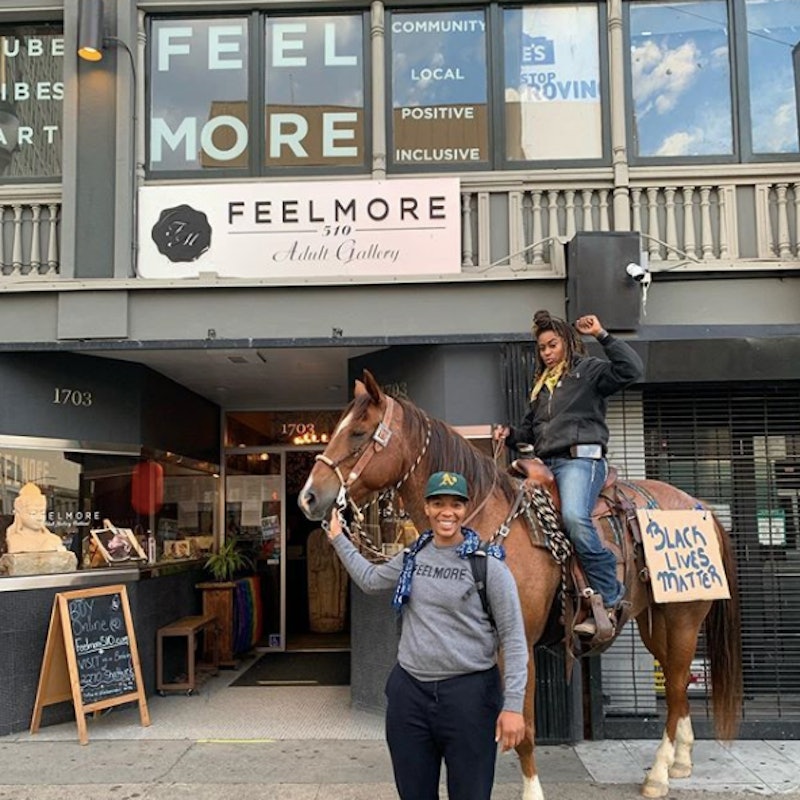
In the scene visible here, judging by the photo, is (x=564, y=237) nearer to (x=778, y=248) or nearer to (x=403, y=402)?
(x=778, y=248)

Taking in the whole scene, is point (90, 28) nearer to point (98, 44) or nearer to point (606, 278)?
point (98, 44)

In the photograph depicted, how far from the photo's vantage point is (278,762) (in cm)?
605

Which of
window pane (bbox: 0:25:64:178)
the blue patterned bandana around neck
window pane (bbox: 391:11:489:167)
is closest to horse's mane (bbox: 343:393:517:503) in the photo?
the blue patterned bandana around neck

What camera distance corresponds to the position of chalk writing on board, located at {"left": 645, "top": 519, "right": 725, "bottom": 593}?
520 centimetres

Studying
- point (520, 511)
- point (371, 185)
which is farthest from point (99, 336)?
point (520, 511)

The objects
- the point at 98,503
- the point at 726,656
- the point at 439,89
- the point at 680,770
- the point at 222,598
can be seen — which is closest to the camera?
the point at 680,770

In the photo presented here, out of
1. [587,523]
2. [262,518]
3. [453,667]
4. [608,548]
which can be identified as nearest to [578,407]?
[587,523]

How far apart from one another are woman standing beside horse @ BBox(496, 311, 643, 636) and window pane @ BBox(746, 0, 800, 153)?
11.5ft

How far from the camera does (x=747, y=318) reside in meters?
6.84

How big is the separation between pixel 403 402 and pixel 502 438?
3.27 ft

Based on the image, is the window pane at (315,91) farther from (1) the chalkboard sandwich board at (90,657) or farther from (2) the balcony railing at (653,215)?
(1) the chalkboard sandwich board at (90,657)

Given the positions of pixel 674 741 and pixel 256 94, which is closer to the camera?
pixel 674 741

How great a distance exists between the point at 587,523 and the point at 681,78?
4.61 m

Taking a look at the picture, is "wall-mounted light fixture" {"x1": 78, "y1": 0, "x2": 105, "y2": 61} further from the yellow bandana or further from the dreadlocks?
the yellow bandana
